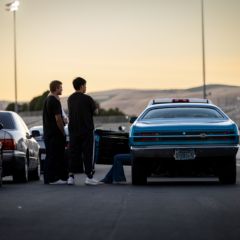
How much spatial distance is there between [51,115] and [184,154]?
2922 mm

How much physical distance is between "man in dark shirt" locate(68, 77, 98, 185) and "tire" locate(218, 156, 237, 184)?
7.53 feet

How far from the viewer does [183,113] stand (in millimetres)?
18719

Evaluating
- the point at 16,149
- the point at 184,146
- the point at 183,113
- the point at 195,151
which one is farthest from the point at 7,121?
the point at 195,151

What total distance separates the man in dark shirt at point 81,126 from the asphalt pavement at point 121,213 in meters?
1.79

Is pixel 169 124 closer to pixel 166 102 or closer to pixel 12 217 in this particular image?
pixel 166 102

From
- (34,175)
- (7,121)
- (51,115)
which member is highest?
(51,115)

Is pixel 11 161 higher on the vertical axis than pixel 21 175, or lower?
higher

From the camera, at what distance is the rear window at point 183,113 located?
18656mm

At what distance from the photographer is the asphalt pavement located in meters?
9.55

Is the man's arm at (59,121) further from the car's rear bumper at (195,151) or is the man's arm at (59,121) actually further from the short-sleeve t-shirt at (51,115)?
the car's rear bumper at (195,151)

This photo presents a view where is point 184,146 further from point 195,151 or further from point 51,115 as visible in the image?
point 51,115

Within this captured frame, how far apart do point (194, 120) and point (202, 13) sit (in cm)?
6063

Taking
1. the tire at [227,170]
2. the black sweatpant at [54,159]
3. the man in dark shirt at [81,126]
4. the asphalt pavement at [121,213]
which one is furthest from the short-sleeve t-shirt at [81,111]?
the tire at [227,170]

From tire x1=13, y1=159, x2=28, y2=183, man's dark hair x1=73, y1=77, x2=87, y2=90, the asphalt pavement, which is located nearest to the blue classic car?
the asphalt pavement
